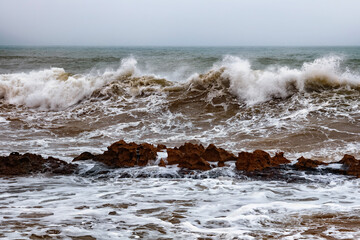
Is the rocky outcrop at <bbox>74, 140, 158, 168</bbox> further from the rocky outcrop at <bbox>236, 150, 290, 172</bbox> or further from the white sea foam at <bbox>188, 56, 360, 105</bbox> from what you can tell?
the white sea foam at <bbox>188, 56, 360, 105</bbox>

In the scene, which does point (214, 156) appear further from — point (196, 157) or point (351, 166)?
point (351, 166)

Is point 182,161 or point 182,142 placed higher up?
point 182,161

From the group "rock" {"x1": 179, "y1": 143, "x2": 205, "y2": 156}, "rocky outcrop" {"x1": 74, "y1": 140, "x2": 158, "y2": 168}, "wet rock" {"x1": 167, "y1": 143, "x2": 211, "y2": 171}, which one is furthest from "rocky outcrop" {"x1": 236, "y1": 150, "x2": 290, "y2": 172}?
"rocky outcrop" {"x1": 74, "y1": 140, "x2": 158, "y2": 168}

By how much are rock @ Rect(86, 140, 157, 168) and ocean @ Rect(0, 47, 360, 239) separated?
145 millimetres

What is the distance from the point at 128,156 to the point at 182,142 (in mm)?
2449

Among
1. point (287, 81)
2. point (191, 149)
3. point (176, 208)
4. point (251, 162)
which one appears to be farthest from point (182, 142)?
point (287, 81)

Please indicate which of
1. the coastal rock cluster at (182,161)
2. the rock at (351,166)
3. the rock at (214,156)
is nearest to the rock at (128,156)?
the coastal rock cluster at (182,161)

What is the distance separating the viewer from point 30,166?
17.1 ft

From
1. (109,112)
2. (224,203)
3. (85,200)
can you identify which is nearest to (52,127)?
(109,112)

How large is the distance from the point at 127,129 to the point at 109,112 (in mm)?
1853

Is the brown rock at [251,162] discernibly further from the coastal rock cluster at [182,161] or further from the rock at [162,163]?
the rock at [162,163]

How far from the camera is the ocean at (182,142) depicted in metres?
3.35

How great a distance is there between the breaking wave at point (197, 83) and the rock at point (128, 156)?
5581mm

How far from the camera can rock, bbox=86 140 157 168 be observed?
5270mm
